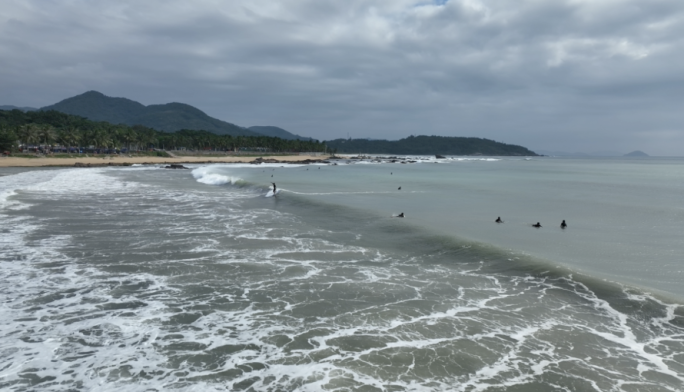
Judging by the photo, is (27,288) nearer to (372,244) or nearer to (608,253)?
(372,244)

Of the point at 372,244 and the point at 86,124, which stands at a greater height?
the point at 86,124

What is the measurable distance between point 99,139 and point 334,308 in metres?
112

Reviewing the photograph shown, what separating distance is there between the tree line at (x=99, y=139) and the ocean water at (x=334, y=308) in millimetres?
89422

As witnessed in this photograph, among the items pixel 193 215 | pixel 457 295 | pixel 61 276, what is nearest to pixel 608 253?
pixel 457 295

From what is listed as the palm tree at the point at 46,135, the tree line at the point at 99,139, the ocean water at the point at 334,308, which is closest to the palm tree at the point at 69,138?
the tree line at the point at 99,139

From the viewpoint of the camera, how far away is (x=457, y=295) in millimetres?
9859

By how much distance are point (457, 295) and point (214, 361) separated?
591cm

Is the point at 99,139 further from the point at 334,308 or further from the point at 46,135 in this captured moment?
the point at 334,308

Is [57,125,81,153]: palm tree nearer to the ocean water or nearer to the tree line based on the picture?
the tree line

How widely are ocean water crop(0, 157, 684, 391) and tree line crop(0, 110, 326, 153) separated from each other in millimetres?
89422

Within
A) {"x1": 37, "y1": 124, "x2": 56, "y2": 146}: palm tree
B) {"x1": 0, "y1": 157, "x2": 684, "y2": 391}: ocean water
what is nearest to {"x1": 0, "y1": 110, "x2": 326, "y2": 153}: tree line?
{"x1": 37, "y1": 124, "x2": 56, "y2": 146}: palm tree

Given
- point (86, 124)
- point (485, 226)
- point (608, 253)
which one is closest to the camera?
point (608, 253)

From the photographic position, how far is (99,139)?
331 ft

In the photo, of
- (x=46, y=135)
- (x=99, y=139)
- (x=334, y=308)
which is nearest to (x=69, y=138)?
(x=46, y=135)
